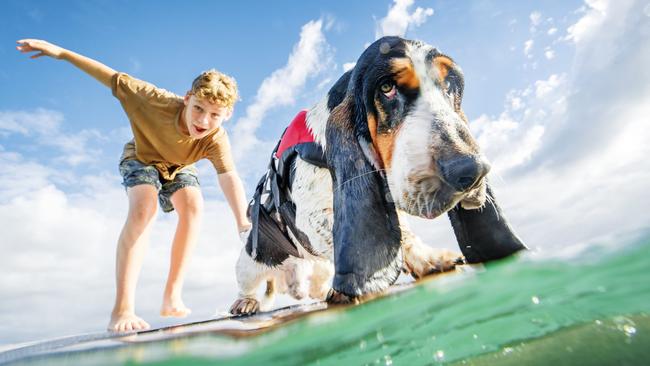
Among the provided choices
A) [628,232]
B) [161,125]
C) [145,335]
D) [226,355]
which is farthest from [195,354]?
[161,125]

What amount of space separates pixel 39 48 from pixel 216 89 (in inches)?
69.4

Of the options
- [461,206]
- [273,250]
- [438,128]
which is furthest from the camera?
[273,250]

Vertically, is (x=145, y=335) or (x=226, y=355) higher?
(x=145, y=335)

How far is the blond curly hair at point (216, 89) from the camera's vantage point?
417 cm

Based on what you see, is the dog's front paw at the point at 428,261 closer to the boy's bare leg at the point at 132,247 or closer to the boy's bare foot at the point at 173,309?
the boy's bare leg at the point at 132,247

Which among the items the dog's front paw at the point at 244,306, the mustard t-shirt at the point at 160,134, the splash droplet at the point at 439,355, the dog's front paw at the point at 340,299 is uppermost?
the mustard t-shirt at the point at 160,134

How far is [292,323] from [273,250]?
1.78 metres

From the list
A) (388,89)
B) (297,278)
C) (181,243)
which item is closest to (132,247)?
(181,243)

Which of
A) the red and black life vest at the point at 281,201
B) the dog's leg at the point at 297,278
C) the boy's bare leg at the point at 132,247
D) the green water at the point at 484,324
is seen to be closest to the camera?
the green water at the point at 484,324

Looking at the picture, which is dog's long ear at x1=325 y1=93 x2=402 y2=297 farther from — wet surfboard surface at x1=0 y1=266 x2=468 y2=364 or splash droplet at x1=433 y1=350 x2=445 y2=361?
splash droplet at x1=433 y1=350 x2=445 y2=361

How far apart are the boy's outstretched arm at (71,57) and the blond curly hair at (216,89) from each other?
92cm

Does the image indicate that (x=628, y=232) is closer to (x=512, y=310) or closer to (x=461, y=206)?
(x=461, y=206)

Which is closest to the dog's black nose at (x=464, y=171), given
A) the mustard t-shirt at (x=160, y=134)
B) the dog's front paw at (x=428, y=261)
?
the dog's front paw at (x=428, y=261)

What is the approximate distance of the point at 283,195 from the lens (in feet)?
11.0
